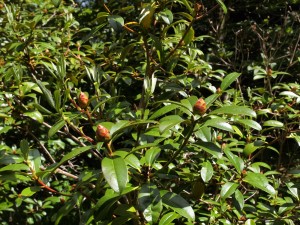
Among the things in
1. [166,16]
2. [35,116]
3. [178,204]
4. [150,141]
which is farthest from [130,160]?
[166,16]

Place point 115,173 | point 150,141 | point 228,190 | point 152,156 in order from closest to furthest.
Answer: point 115,173 < point 152,156 < point 228,190 < point 150,141

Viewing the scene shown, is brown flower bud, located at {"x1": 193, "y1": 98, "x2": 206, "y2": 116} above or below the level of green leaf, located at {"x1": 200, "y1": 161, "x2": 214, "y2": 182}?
above

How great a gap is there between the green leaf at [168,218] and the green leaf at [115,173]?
1.12ft

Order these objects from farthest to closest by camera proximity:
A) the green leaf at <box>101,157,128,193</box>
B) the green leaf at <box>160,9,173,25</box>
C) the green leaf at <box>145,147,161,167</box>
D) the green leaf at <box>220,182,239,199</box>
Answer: the green leaf at <box>160,9,173,25</box>, the green leaf at <box>220,182,239,199</box>, the green leaf at <box>145,147,161,167</box>, the green leaf at <box>101,157,128,193</box>

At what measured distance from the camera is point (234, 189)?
4.84ft

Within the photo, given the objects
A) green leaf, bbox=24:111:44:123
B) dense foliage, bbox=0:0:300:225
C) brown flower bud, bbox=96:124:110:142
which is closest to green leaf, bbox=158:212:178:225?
dense foliage, bbox=0:0:300:225

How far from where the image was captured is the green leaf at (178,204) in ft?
4.20

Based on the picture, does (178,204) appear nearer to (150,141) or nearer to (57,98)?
(150,141)

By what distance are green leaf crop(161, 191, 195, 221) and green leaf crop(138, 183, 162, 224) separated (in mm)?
81

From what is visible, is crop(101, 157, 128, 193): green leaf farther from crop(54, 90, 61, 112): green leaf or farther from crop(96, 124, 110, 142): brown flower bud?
crop(54, 90, 61, 112): green leaf

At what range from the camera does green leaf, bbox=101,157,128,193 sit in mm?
1090

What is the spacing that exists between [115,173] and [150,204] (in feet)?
0.64

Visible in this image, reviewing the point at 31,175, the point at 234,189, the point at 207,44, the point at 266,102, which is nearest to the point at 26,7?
the point at 207,44

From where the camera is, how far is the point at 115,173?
112 centimetres
